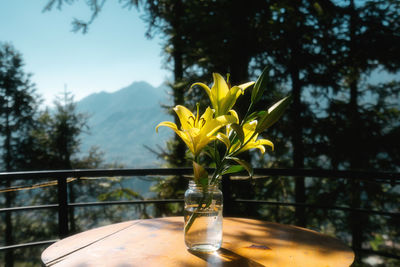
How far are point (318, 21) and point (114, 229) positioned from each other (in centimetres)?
743

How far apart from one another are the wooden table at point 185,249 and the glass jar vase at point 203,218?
38mm

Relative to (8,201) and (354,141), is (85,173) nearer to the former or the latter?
(354,141)

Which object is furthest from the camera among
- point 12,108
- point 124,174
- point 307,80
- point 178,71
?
point 12,108

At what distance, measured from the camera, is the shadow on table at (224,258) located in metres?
1.02

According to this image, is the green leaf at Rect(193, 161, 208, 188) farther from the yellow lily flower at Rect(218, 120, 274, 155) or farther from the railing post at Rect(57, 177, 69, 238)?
the railing post at Rect(57, 177, 69, 238)

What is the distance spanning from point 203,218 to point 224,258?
16 cm

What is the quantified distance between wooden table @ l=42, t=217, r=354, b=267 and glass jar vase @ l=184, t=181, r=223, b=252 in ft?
0.12

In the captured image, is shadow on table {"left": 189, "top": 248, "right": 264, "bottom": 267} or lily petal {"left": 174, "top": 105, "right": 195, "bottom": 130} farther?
lily petal {"left": 174, "top": 105, "right": 195, "bottom": 130}

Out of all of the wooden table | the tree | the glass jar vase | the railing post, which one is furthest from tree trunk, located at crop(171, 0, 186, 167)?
the tree

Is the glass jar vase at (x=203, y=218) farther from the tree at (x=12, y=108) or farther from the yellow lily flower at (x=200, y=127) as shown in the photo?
the tree at (x=12, y=108)

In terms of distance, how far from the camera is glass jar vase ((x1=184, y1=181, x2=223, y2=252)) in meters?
1.11

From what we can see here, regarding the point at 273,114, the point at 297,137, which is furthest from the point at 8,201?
the point at 273,114

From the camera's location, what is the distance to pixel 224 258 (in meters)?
1.07

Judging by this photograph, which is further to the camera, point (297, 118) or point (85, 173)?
point (297, 118)
